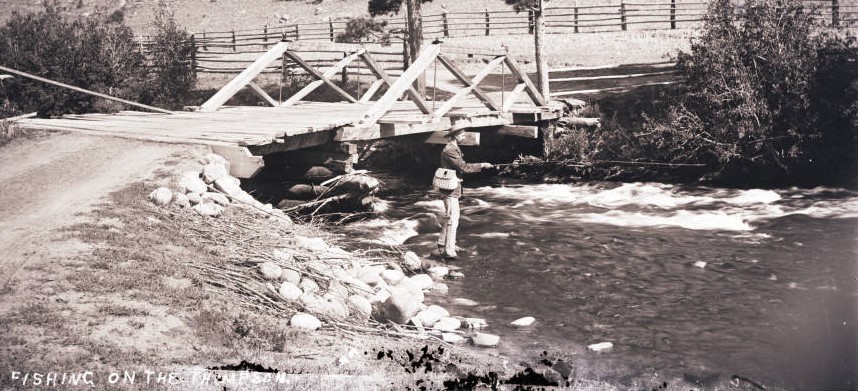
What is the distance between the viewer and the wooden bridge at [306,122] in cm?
1084

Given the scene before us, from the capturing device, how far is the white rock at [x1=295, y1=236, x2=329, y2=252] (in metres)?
8.45

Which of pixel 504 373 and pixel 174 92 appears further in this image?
pixel 174 92

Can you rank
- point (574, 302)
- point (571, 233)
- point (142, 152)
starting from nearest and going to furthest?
point (574, 302) < point (142, 152) < point (571, 233)

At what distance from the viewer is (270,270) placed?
733 centimetres

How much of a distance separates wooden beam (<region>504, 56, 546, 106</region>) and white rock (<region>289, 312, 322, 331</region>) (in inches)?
365

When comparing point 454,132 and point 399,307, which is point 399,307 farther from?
point 454,132

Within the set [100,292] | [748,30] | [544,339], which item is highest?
[748,30]

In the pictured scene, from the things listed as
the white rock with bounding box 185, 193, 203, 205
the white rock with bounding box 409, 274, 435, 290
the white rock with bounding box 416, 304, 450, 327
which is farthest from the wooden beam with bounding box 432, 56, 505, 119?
the white rock with bounding box 416, 304, 450, 327

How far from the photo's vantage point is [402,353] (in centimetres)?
653

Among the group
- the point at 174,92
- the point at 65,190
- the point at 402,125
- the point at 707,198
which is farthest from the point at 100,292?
the point at 174,92

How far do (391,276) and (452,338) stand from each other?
6.04ft

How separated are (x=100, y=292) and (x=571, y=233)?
795 centimetres

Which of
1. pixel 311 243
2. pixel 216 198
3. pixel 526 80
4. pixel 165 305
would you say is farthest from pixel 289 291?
pixel 526 80

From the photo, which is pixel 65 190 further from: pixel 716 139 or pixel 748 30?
pixel 748 30
